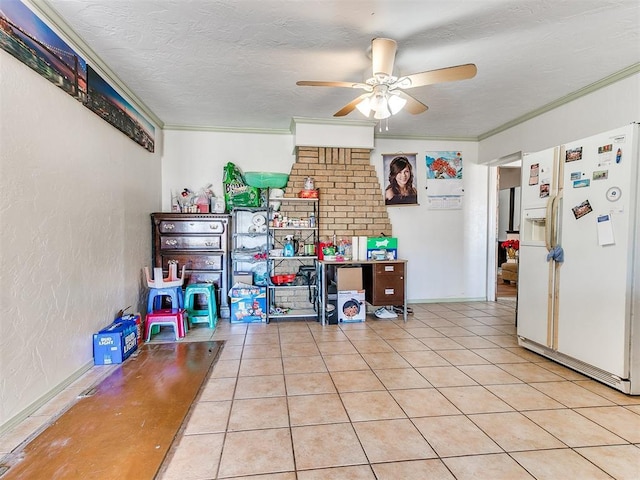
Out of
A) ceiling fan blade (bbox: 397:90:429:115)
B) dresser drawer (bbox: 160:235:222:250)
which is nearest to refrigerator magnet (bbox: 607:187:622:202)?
ceiling fan blade (bbox: 397:90:429:115)

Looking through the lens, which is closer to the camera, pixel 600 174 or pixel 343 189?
pixel 600 174

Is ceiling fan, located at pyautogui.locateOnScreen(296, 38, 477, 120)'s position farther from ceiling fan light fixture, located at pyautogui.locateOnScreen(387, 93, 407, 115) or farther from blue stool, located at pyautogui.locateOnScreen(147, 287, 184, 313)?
blue stool, located at pyautogui.locateOnScreen(147, 287, 184, 313)

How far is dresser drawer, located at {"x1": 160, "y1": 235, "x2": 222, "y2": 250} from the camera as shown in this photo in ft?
14.0

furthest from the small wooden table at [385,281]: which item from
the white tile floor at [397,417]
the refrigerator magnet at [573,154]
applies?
the refrigerator magnet at [573,154]

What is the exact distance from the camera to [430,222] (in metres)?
5.27

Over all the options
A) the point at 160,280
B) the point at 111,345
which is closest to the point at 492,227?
the point at 160,280

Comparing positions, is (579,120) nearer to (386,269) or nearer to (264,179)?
(386,269)

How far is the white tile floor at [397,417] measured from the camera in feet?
5.37

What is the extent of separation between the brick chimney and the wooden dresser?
3.73 ft


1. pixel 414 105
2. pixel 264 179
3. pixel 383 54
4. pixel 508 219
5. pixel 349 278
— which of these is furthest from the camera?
pixel 508 219

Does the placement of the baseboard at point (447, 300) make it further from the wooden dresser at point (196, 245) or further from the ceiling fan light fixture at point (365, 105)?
the ceiling fan light fixture at point (365, 105)

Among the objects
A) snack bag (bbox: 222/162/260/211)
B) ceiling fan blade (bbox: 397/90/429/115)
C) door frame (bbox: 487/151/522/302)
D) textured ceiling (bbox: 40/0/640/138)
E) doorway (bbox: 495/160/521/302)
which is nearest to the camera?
textured ceiling (bbox: 40/0/640/138)

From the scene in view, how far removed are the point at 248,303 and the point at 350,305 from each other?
133 cm

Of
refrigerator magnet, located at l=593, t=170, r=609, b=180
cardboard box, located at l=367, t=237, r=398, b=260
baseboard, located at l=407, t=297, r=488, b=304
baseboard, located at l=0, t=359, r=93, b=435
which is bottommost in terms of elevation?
baseboard, located at l=0, t=359, r=93, b=435
